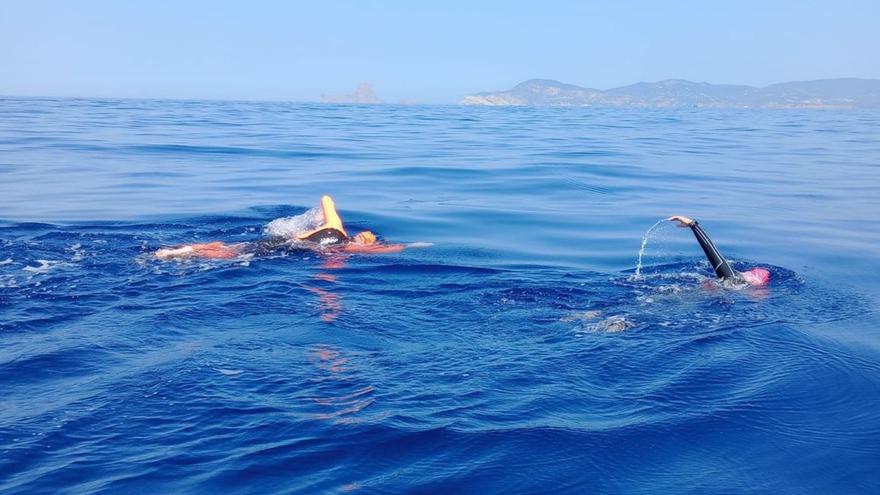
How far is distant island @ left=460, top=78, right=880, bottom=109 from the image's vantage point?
14023cm

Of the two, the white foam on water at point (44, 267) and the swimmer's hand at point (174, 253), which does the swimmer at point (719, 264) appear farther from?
the white foam on water at point (44, 267)

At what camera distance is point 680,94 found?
16212 cm

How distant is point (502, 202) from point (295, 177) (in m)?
6.42

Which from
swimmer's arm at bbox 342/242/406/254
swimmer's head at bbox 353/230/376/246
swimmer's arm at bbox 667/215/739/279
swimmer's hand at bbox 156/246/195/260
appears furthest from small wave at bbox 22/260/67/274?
swimmer's arm at bbox 667/215/739/279

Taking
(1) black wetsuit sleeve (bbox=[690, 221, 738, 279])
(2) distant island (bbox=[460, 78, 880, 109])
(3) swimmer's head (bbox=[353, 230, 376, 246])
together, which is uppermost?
(2) distant island (bbox=[460, 78, 880, 109])

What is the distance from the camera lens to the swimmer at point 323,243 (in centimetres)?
1122

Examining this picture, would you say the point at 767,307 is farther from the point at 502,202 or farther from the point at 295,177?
the point at 295,177

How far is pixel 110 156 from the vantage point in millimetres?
24938

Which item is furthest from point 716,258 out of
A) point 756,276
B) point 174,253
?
point 174,253

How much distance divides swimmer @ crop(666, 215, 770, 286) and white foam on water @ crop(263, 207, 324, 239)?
19.3 ft

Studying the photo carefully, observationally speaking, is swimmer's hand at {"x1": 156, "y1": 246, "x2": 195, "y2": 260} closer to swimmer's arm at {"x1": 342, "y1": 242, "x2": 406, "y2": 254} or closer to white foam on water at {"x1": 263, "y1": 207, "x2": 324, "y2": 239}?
white foam on water at {"x1": 263, "y1": 207, "x2": 324, "y2": 239}

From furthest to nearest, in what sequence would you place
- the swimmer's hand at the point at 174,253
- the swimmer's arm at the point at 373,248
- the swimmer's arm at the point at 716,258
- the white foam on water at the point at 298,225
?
the white foam on water at the point at 298,225 < the swimmer's arm at the point at 373,248 < the swimmer's hand at the point at 174,253 < the swimmer's arm at the point at 716,258

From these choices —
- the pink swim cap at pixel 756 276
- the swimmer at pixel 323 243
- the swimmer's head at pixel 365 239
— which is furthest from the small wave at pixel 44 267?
the pink swim cap at pixel 756 276

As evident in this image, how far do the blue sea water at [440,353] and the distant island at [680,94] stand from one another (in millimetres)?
121425
